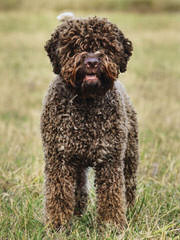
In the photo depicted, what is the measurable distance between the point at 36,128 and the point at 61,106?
195 inches

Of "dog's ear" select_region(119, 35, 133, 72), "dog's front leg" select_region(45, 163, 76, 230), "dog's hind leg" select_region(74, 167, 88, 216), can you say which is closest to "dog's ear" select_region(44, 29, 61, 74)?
"dog's ear" select_region(119, 35, 133, 72)

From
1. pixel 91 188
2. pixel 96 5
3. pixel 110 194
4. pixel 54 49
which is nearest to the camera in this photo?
pixel 54 49

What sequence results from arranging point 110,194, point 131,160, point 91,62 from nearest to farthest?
point 91,62 → point 110,194 → point 131,160

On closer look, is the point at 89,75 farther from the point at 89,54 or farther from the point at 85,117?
the point at 85,117

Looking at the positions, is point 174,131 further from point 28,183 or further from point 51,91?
point 51,91

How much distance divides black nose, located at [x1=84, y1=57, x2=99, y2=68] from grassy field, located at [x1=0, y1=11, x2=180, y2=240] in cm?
154

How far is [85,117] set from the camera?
192 inches

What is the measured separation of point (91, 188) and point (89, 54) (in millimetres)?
2159

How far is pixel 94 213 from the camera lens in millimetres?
5566

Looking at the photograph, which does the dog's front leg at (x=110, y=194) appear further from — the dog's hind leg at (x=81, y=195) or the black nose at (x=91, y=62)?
the black nose at (x=91, y=62)

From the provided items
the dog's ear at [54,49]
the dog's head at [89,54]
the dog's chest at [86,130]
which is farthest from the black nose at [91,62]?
the dog's chest at [86,130]

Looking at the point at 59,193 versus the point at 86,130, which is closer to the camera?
the point at 86,130

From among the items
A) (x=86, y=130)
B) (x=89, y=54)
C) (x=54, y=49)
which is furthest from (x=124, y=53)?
(x=86, y=130)

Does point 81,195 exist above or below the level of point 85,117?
below
